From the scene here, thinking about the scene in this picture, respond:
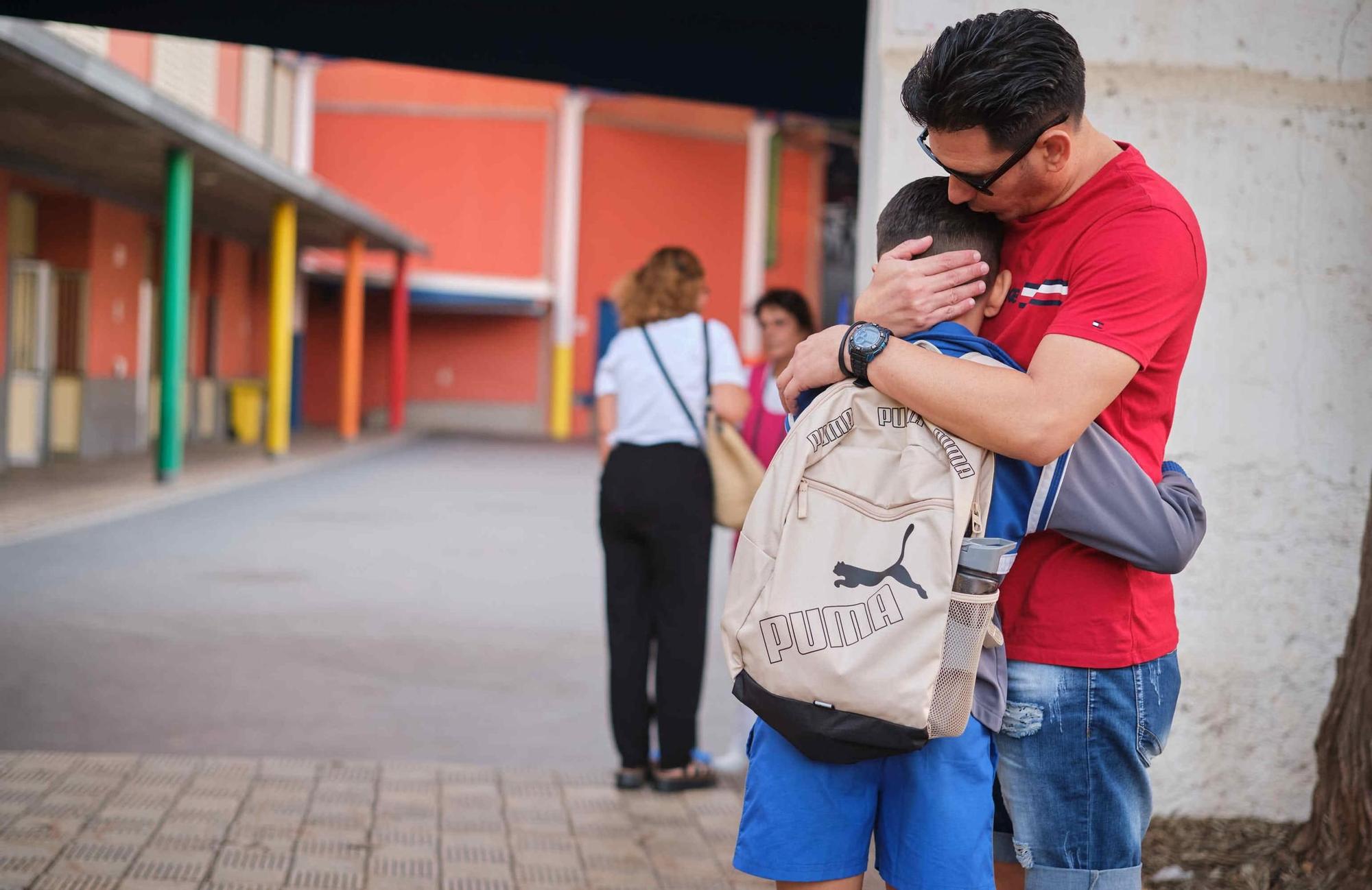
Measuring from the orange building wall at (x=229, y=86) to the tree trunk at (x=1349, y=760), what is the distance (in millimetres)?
20506

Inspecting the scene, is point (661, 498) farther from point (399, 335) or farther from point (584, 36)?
point (399, 335)

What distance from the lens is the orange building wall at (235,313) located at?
23.3 meters

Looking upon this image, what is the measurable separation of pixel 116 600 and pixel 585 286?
2480 centimetres

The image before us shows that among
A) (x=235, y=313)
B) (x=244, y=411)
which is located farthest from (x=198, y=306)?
(x=244, y=411)

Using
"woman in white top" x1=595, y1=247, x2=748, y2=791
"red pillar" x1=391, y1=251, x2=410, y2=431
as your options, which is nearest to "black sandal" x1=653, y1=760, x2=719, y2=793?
"woman in white top" x1=595, y1=247, x2=748, y2=791

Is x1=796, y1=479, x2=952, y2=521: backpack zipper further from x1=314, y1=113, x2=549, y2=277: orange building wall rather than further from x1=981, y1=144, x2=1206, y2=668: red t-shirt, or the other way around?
x1=314, y1=113, x2=549, y2=277: orange building wall

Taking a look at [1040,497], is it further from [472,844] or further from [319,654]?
[319,654]

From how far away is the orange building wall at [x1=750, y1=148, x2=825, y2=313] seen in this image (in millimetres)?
34531

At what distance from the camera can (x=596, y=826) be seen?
403 cm

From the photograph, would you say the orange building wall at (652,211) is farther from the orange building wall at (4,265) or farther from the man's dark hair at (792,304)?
the man's dark hair at (792,304)

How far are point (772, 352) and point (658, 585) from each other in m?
0.97

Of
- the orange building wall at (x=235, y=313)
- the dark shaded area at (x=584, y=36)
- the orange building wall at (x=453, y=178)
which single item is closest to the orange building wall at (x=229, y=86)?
the orange building wall at (x=235, y=313)

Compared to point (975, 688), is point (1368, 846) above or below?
below

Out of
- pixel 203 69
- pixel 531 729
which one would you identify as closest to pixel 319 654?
pixel 531 729
